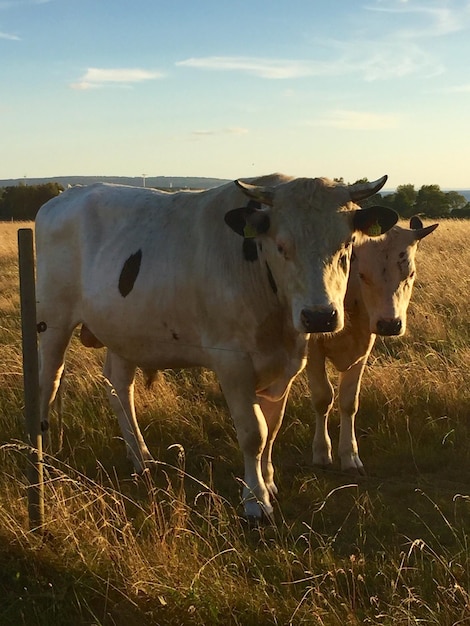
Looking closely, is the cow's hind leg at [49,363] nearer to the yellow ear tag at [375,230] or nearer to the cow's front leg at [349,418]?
the cow's front leg at [349,418]

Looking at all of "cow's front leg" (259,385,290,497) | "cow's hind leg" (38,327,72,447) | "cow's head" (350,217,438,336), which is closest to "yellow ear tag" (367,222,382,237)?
"cow's head" (350,217,438,336)

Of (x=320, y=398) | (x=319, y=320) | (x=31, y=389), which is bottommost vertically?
(x=320, y=398)

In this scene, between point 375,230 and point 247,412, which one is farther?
point 247,412

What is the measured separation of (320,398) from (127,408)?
1628 millimetres

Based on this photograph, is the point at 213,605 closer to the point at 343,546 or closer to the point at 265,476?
the point at 343,546

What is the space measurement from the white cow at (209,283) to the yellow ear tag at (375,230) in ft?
0.07

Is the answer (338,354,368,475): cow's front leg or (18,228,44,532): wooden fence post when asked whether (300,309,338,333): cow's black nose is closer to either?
(18,228,44,532): wooden fence post

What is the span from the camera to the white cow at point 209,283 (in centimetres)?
392

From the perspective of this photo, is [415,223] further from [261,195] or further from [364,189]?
[261,195]

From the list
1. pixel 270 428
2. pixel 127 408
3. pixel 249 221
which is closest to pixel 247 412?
pixel 270 428

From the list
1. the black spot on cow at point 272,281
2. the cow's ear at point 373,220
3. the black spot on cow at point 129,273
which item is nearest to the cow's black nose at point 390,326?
the cow's ear at point 373,220

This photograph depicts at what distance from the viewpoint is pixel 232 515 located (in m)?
4.58

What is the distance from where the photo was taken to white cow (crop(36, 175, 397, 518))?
392 cm

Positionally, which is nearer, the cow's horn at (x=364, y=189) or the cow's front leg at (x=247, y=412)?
the cow's horn at (x=364, y=189)
